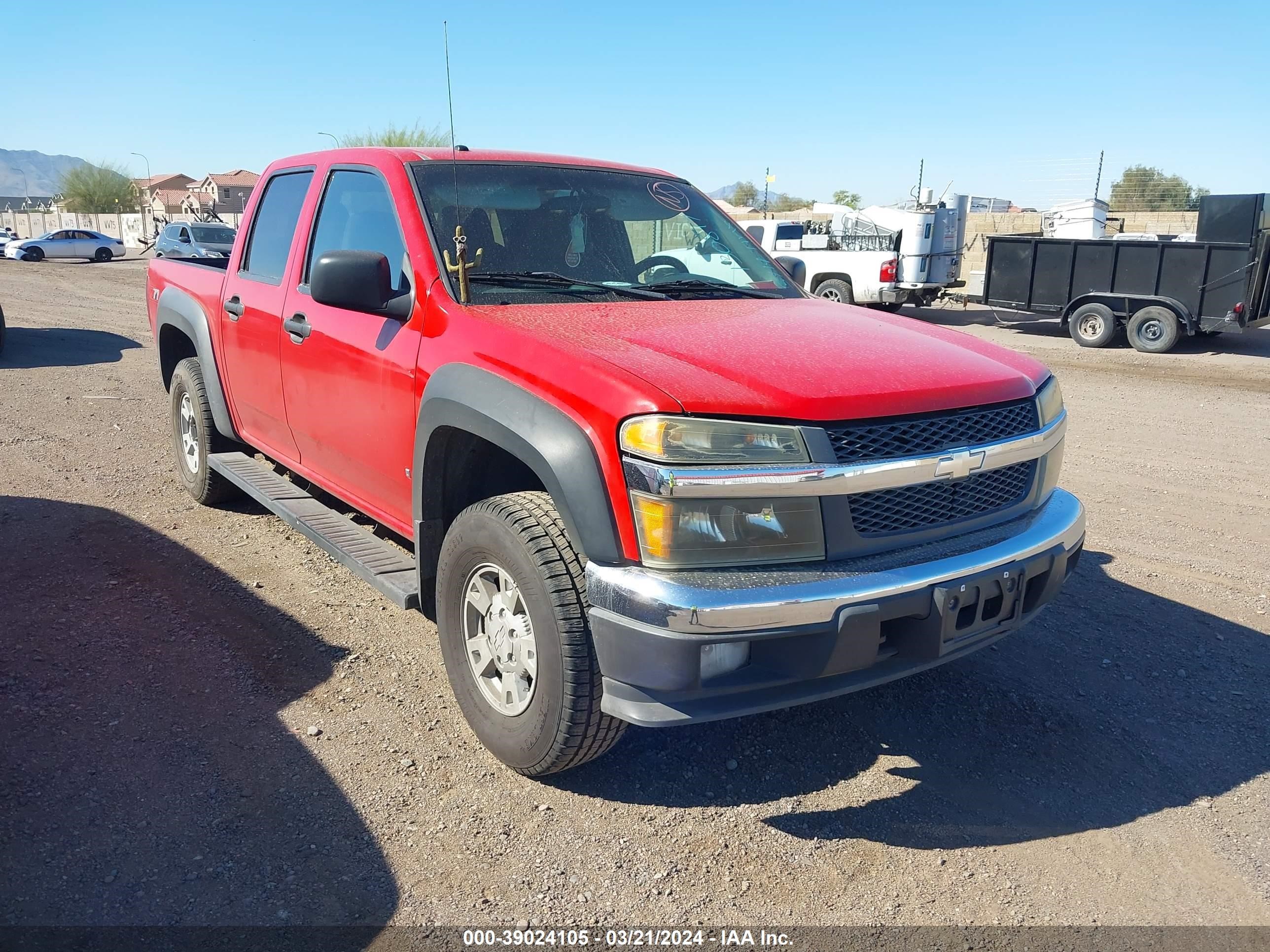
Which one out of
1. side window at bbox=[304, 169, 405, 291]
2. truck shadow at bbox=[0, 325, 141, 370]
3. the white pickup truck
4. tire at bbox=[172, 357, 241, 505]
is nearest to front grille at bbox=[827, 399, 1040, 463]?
side window at bbox=[304, 169, 405, 291]

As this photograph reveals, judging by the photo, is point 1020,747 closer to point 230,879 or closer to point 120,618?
point 230,879

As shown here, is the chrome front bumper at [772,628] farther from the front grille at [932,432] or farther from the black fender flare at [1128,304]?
the black fender flare at [1128,304]

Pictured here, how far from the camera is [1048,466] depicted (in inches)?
129

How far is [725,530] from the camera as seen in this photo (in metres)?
2.53

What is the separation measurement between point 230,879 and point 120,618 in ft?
6.65

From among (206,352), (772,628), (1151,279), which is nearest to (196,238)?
(1151,279)

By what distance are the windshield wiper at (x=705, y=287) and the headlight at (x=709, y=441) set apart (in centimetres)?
135

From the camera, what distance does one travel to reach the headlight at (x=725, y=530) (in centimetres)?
249

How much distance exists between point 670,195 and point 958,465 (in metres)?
2.17

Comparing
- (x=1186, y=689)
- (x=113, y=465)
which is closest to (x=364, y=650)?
(x=1186, y=689)

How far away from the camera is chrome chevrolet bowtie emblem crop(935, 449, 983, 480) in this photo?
274 cm

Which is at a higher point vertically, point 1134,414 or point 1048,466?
point 1048,466

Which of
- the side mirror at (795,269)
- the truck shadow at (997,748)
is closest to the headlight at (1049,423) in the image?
the truck shadow at (997,748)

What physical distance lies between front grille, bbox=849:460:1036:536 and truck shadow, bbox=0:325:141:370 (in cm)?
1138
